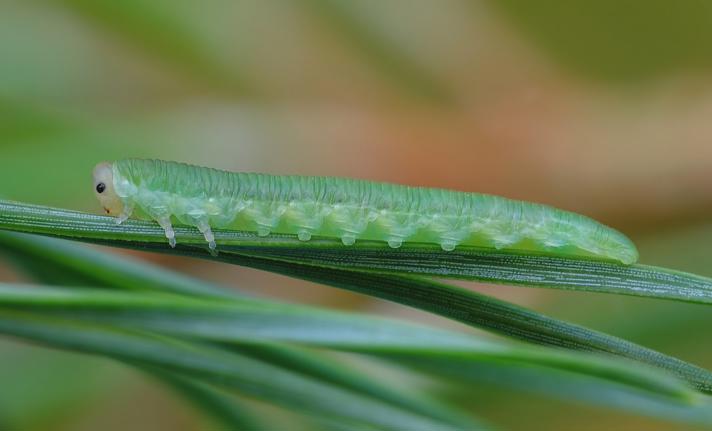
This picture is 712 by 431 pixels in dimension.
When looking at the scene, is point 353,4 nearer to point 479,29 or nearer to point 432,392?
point 479,29

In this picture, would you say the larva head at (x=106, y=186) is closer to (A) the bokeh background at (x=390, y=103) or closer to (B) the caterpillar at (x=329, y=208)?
(B) the caterpillar at (x=329, y=208)

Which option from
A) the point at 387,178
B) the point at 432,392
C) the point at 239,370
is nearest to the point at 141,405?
the point at 432,392

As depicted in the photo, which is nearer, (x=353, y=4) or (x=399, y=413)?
(x=399, y=413)

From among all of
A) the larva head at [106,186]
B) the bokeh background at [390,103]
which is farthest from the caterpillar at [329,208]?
the bokeh background at [390,103]

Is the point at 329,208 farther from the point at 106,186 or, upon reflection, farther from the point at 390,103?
the point at 390,103

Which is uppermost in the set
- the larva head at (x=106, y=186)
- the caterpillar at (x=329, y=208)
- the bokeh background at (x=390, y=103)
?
the bokeh background at (x=390, y=103)

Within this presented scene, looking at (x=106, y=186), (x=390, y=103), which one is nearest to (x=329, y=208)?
(x=106, y=186)
